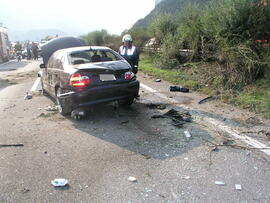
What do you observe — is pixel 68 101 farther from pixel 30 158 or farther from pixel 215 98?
pixel 215 98

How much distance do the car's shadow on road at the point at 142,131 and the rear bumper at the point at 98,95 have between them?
0.44 metres

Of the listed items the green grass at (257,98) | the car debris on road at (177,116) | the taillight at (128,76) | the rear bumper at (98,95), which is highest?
the taillight at (128,76)

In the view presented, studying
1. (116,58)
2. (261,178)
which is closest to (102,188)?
(261,178)

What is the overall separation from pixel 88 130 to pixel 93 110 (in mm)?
1362

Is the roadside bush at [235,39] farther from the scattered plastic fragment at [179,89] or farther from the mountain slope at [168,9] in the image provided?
the mountain slope at [168,9]

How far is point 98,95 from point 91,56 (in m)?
1.26

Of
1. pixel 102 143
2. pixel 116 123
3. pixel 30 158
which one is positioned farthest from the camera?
pixel 116 123

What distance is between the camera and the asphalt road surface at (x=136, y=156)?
9.70 ft

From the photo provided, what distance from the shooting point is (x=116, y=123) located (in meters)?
5.39

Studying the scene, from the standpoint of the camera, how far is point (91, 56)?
616 cm

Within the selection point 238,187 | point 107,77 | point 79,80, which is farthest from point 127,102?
point 238,187

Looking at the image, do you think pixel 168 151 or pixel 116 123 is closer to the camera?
pixel 168 151

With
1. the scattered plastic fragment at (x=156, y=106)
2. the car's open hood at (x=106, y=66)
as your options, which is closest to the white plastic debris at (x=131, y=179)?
the car's open hood at (x=106, y=66)

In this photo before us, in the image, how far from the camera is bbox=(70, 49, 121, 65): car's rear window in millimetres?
5954
